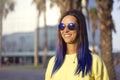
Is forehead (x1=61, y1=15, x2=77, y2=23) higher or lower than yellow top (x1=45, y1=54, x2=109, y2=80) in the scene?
higher

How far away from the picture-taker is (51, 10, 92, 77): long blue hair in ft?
10.8

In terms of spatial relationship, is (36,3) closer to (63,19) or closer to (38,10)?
(38,10)

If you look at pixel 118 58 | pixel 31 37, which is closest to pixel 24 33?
pixel 31 37

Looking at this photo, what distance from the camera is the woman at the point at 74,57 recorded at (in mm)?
3289

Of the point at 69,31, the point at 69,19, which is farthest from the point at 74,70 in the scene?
the point at 69,19

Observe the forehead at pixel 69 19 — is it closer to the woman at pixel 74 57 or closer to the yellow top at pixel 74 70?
the woman at pixel 74 57

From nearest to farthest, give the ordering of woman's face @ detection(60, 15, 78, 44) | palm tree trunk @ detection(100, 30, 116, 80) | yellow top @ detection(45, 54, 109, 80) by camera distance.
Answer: yellow top @ detection(45, 54, 109, 80)
woman's face @ detection(60, 15, 78, 44)
palm tree trunk @ detection(100, 30, 116, 80)

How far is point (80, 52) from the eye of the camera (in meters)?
3.33

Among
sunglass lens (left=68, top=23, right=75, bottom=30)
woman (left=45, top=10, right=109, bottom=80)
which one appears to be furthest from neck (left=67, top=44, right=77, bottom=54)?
sunglass lens (left=68, top=23, right=75, bottom=30)

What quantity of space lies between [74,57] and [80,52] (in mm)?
72

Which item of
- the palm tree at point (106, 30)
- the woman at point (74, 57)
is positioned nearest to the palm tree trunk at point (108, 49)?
the palm tree at point (106, 30)

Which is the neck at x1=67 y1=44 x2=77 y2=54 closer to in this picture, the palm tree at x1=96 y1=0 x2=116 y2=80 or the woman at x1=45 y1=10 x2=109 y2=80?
the woman at x1=45 y1=10 x2=109 y2=80

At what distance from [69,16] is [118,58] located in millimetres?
72721

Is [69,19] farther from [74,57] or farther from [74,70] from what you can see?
[74,70]
